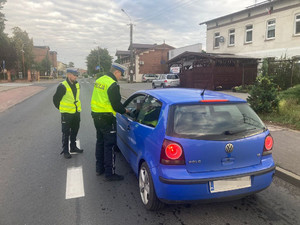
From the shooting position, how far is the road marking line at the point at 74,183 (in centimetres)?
348

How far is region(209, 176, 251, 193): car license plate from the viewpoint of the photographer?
8.77 ft

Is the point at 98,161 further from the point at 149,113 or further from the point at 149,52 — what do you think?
the point at 149,52

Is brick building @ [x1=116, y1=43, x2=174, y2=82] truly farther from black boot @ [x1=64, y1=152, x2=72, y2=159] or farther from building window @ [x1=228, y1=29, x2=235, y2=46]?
black boot @ [x1=64, y1=152, x2=72, y2=159]

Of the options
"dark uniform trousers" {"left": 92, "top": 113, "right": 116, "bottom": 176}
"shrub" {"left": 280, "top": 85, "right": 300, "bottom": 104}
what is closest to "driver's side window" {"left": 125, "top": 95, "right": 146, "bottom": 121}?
"dark uniform trousers" {"left": 92, "top": 113, "right": 116, "bottom": 176}

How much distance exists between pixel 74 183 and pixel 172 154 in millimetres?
1948

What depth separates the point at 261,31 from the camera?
73.0 feet

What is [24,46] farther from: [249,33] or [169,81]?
[249,33]

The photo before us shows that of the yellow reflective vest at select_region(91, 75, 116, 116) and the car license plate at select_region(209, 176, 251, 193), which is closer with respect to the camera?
the car license plate at select_region(209, 176, 251, 193)

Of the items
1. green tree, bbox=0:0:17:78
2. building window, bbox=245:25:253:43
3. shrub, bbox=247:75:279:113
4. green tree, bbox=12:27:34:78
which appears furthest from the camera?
green tree, bbox=12:27:34:78

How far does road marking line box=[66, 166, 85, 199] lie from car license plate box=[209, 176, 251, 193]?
186cm

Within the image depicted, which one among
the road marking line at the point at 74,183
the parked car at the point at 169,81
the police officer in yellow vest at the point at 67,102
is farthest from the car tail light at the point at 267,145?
the parked car at the point at 169,81

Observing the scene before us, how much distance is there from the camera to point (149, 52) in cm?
5116

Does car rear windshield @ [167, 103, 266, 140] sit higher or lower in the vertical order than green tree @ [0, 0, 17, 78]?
lower

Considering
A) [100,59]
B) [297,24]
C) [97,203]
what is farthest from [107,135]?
[100,59]
